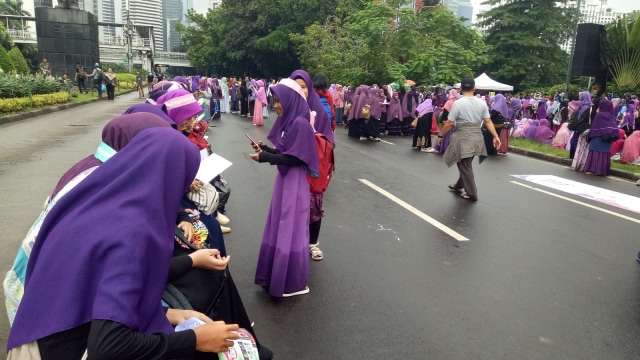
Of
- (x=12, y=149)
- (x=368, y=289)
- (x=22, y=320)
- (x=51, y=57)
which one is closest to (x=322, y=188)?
(x=368, y=289)

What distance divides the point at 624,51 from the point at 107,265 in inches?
887

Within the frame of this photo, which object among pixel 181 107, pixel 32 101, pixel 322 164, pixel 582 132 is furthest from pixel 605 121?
pixel 32 101

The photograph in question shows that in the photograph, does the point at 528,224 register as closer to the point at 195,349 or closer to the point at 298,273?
the point at 298,273

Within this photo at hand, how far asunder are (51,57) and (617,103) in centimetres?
2993

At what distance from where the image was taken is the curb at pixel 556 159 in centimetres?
955

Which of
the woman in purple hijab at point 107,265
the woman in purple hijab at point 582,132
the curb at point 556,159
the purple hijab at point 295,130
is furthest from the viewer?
the woman in purple hijab at point 582,132

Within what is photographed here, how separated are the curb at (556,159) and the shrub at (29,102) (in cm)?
1573

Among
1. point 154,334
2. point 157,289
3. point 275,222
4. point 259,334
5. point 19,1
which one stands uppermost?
point 19,1

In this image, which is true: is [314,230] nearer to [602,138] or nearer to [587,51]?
[602,138]

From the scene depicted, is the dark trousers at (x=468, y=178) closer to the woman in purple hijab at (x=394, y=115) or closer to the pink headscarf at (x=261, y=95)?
the woman in purple hijab at (x=394, y=115)

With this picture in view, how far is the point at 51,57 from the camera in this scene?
93.6 feet

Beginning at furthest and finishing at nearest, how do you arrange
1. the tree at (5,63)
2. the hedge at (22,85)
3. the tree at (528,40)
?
the tree at (528,40) → the tree at (5,63) → the hedge at (22,85)

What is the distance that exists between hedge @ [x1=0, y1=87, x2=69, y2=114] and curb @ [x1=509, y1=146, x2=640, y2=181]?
15727 millimetres

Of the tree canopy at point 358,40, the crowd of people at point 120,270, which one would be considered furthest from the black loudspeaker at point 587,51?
the crowd of people at point 120,270
